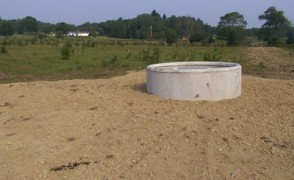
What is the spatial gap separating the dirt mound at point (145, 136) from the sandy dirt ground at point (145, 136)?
10mm

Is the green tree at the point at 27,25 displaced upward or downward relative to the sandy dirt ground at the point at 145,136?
upward

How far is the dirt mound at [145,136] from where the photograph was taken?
4.46 m

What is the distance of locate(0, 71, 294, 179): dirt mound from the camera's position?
4465 mm

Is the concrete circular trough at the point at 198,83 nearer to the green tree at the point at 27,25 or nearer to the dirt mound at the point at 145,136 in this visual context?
the dirt mound at the point at 145,136

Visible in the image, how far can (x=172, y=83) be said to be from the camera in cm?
704

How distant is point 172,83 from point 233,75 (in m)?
1.03

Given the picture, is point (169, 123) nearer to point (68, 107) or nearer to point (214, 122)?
point (214, 122)

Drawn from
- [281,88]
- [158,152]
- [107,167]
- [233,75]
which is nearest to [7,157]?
[107,167]

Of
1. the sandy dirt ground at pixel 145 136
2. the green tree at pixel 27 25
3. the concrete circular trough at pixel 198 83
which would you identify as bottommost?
the sandy dirt ground at pixel 145 136

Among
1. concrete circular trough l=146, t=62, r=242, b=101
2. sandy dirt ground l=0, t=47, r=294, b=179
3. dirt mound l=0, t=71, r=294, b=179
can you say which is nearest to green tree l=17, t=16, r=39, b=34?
sandy dirt ground l=0, t=47, r=294, b=179

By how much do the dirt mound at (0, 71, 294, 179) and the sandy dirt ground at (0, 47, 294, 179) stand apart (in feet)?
0.03

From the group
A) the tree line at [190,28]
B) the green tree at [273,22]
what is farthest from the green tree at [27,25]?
the green tree at [273,22]

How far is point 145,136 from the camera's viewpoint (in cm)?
545

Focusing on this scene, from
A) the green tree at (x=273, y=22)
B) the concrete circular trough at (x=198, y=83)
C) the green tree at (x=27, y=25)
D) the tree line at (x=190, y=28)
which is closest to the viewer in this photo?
the concrete circular trough at (x=198, y=83)
